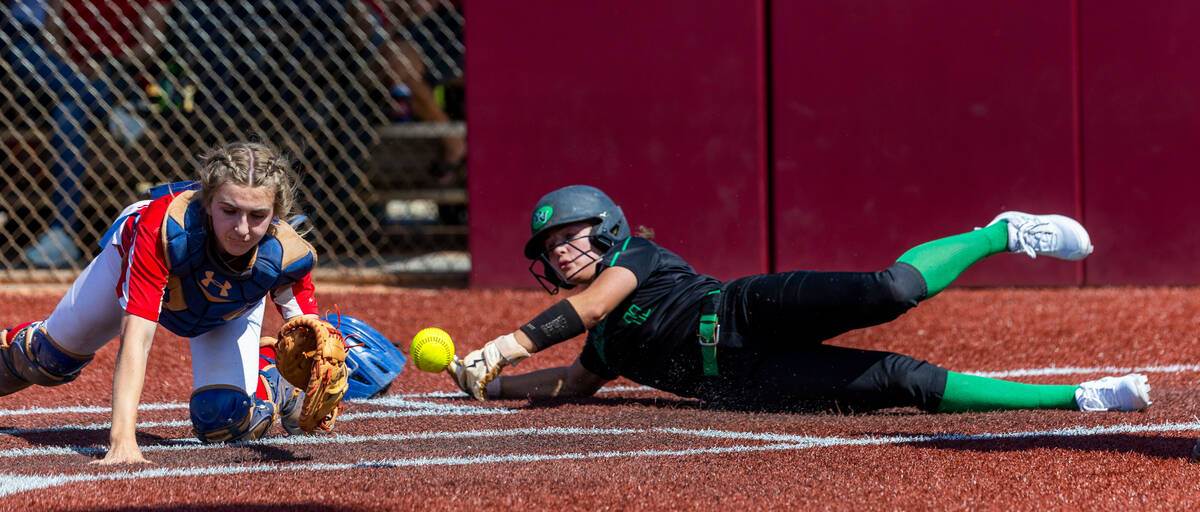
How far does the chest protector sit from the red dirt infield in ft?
1.35

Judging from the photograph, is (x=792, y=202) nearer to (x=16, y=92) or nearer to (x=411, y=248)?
(x=411, y=248)

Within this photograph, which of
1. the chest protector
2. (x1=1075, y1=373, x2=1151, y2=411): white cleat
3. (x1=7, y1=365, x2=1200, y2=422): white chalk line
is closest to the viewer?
the chest protector

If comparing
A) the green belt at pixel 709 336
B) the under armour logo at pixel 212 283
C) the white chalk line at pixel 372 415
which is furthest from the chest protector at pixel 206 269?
the green belt at pixel 709 336

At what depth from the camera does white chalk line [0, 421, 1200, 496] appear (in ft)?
10.6

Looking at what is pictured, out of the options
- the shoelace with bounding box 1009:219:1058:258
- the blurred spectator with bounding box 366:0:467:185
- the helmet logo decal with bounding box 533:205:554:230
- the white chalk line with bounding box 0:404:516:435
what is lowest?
the white chalk line with bounding box 0:404:516:435

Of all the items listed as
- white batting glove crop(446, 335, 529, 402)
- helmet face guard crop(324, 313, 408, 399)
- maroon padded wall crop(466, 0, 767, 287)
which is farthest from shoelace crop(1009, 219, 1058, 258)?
maroon padded wall crop(466, 0, 767, 287)

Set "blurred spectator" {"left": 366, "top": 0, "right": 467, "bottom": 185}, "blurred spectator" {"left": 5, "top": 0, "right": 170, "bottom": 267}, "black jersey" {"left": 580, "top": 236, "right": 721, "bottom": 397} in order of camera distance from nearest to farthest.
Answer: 1. "black jersey" {"left": 580, "top": 236, "right": 721, "bottom": 397}
2. "blurred spectator" {"left": 5, "top": 0, "right": 170, "bottom": 267}
3. "blurred spectator" {"left": 366, "top": 0, "right": 467, "bottom": 185}

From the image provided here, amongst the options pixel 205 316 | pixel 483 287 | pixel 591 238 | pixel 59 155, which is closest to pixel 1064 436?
pixel 591 238

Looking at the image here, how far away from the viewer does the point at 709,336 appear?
4.30m

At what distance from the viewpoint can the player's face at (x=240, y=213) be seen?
3504mm

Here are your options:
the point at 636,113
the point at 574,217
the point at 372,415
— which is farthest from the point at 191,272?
the point at 636,113

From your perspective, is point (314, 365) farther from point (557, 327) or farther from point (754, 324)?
point (754, 324)

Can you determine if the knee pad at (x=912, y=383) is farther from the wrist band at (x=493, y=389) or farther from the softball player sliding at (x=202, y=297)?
the softball player sliding at (x=202, y=297)

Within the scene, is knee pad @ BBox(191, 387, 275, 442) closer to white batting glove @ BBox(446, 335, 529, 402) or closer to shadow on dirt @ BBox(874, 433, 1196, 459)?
white batting glove @ BBox(446, 335, 529, 402)
